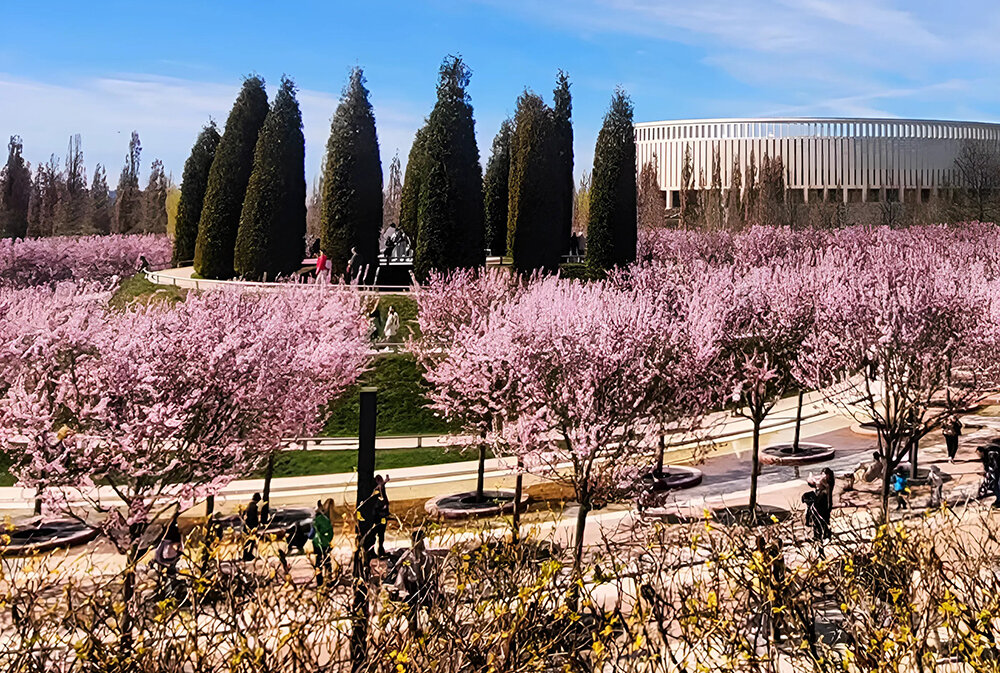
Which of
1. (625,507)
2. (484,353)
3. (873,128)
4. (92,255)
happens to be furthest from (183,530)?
(873,128)

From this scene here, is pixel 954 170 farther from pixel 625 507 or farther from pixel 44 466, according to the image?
pixel 44 466

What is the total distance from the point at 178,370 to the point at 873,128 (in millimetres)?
92555

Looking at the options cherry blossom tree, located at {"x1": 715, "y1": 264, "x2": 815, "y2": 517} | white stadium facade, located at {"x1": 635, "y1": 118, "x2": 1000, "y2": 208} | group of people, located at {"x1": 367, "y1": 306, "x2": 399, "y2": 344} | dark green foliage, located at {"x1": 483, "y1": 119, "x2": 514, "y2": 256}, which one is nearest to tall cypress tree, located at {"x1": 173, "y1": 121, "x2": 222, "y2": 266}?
dark green foliage, located at {"x1": 483, "y1": 119, "x2": 514, "y2": 256}

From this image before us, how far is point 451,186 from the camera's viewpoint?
117 feet

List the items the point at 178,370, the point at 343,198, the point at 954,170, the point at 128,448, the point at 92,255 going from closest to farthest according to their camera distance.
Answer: the point at 128,448 < the point at 178,370 < the point at 343,198 < the point at 92,255 < the point at 954,170

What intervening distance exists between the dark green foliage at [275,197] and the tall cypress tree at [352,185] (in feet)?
6.25

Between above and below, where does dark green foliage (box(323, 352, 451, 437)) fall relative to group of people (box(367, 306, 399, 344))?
below

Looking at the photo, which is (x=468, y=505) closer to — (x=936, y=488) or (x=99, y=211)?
(x=936, y=488)

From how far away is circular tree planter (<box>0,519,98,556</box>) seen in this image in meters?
17.5

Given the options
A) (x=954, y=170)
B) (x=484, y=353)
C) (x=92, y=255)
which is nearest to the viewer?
(x=484, y=353)

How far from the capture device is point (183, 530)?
18625 mm

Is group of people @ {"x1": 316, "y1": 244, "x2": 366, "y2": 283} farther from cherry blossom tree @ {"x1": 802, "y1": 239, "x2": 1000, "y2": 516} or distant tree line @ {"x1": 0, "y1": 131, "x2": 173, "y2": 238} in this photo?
distant tree line @ {"x1": 0, "y1": 131, "x2": 173, "y2": 238}

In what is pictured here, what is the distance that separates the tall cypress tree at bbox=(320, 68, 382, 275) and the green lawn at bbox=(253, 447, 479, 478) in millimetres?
13364

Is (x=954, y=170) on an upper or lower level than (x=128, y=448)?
upper
